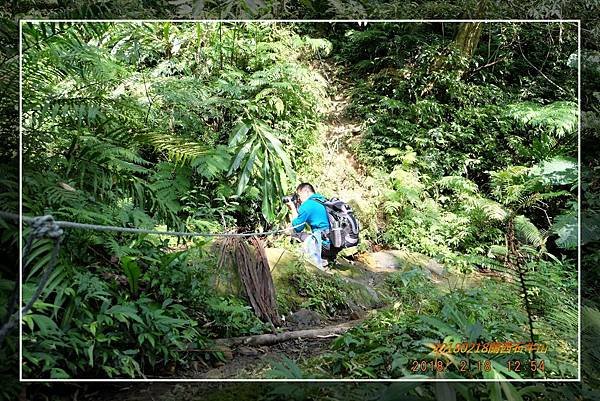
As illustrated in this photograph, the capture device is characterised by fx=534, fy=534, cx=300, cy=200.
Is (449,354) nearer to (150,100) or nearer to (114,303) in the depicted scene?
(114,303)

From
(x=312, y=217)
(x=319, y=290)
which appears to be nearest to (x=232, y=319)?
(x=319, y=290)

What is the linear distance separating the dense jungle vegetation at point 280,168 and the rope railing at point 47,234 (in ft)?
0.16

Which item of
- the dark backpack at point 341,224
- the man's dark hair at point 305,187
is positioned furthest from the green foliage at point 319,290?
the man's dark hair at point 305,187

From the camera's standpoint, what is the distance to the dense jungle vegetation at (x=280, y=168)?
1722 millimetres

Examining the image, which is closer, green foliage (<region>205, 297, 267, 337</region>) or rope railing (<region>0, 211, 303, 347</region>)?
rope railing (<region>0, 211, 303, 347</region>)

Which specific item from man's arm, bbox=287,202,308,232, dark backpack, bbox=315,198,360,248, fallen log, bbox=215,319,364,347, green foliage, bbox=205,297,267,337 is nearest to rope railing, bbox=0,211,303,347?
man's arm, bbox=287,202,308,232

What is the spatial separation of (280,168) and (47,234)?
73 centimetres

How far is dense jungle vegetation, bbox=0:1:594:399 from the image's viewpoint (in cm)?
172

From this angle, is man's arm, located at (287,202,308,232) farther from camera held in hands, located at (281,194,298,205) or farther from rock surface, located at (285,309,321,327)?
rock surface, located at (285,309,321,327)

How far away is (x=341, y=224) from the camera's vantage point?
1.75 metres

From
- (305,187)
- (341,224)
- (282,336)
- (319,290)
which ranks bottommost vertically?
(282,336)

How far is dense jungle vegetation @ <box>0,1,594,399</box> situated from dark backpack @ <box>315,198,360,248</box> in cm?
6

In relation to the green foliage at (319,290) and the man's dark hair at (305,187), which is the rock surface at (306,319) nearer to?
the green foliage at (319,290)

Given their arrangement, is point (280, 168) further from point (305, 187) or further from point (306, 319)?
point (306, 319)
